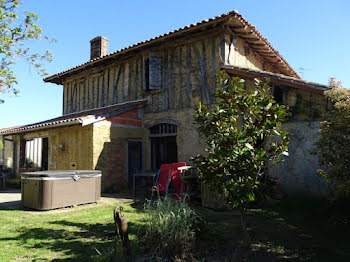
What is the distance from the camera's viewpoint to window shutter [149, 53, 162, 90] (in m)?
9.91

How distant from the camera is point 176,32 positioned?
29.0ft

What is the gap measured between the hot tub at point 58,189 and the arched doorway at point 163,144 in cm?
336

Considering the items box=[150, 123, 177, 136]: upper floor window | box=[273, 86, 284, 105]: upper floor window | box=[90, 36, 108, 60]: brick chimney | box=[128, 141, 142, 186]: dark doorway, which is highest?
box=[90, 36, 108, 60]: brick chimney

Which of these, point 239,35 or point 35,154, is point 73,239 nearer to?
point 239,35

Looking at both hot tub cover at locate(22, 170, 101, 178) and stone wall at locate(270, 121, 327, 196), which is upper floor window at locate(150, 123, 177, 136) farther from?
stone wall at locate(270, 121, 327, 196)

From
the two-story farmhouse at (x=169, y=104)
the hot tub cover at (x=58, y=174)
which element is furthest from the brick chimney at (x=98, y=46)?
the hot tub cover at (x=58, y=174)

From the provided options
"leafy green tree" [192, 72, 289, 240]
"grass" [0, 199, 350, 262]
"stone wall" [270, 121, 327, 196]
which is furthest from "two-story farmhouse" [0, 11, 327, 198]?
"leafy green tree" [192, 72, 289, 240]

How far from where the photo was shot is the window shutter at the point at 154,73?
9906mm

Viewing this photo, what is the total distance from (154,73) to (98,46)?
554 cm

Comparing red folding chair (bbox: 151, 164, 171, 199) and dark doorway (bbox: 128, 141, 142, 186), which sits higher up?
dark doorway (bbox: 128, 141, 142, 186)

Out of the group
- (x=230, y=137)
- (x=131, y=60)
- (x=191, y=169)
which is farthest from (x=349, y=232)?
(x=131, y=60)

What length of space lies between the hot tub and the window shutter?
4211 millimetres

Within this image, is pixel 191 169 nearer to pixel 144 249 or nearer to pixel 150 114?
pixel 150 114

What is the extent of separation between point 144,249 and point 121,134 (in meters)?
6.50
